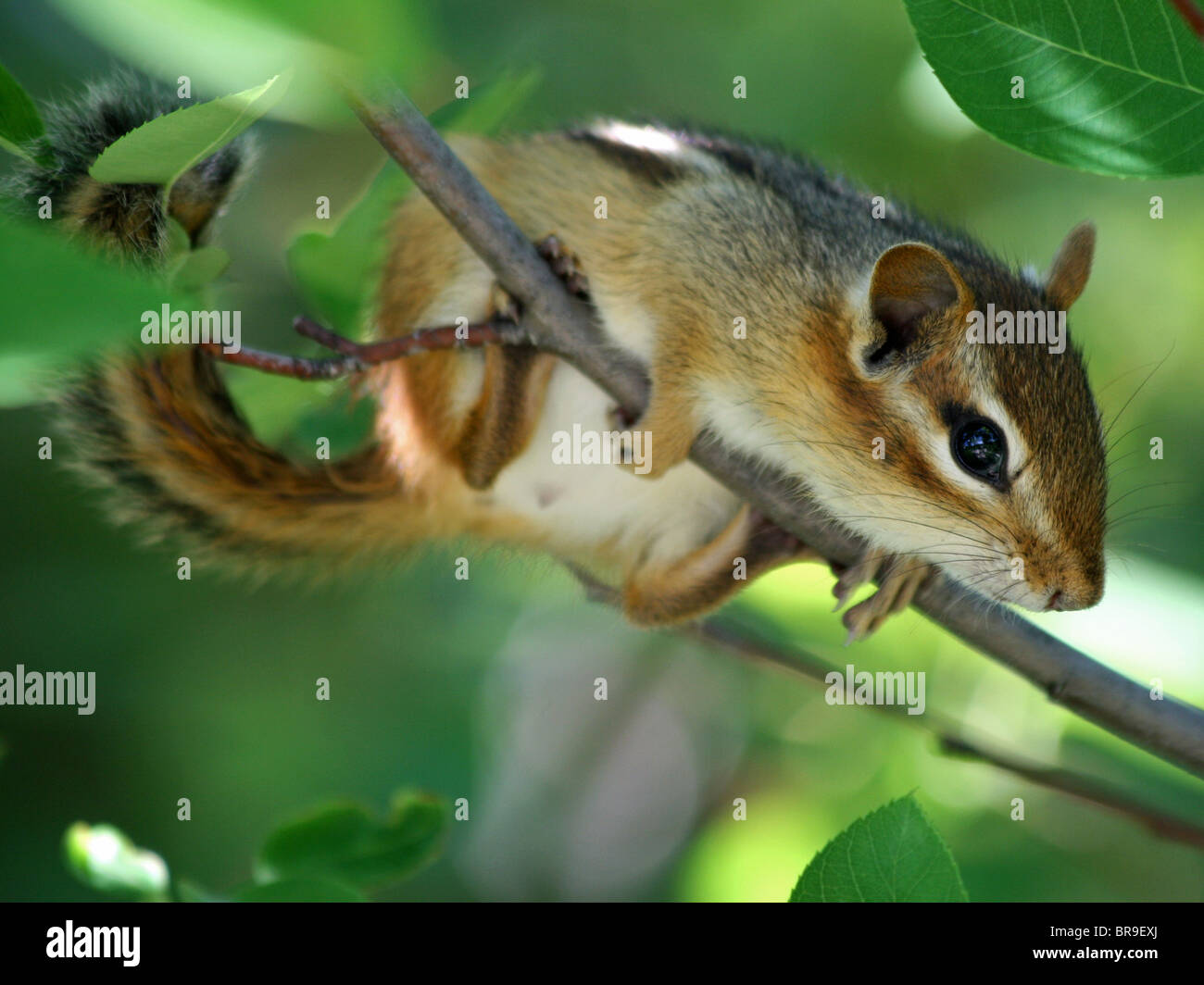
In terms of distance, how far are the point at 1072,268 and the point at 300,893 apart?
193 centimetres

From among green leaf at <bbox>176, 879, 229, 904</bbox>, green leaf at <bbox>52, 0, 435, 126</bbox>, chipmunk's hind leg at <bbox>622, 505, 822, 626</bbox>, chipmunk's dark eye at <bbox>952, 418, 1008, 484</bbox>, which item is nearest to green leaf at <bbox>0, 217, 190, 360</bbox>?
green leaf at <bbox>52, 0, 435, 126</bbox>

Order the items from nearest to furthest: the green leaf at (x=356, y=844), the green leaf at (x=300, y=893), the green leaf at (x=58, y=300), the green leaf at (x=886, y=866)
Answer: the green leaf at (x=58, y=300) → the green leaf at (x=886, y=866) → the green leaf at (x=300, y=893) → the green leaf at (x=356, y=844)

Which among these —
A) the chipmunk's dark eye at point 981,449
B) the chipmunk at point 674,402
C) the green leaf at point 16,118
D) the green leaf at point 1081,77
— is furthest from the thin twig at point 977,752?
the green leaf at point 16,118

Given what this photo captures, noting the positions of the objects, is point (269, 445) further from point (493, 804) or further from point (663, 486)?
point (493, 804)

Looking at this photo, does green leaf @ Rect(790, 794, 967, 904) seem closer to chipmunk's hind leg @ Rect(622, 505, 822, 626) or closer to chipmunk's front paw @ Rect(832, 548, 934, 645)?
chipmunk's front paw @ Rect(832, 548, 934, 645)

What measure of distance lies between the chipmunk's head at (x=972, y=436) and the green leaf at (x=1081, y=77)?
23.7 inches

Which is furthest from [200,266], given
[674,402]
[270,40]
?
[674,402]

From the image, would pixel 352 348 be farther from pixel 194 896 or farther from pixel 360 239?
pixel 194 896

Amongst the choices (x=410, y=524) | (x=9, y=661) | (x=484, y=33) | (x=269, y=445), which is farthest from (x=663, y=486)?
(x=9, y=661)

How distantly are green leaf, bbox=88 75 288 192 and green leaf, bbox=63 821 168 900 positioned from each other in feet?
3.30

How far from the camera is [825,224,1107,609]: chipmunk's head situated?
2.28 m

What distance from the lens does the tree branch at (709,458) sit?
6.47ft

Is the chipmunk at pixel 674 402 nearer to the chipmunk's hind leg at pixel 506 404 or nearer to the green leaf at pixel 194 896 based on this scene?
the chipmunk's hind leg at pixel 506 404

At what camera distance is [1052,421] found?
2309 millimetres
